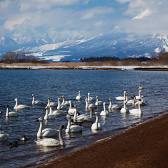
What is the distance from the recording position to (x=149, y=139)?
860 inches

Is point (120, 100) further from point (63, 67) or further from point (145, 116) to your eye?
point (63, 67)

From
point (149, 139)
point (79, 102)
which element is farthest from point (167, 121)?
point (79, 102)

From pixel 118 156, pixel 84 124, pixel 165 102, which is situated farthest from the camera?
pixel 165 102

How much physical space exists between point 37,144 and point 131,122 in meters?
10.1

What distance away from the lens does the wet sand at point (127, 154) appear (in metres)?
17.1

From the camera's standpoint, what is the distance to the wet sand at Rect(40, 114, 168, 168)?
17.1m

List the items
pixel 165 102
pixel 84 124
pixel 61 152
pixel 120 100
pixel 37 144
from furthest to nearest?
pixel 120 100 → pixel 165 102 → pixel 84 124 → pixel 37 144 → pixel 61 152

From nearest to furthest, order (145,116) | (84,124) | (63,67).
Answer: (84,124) < (145,116) < (63,67)

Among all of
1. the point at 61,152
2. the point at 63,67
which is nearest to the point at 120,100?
the point at 61,152

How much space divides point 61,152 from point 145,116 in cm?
1484

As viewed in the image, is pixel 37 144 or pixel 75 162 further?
pixel 37 144

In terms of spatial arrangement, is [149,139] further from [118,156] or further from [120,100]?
[120,100]

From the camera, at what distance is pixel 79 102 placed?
51.5m

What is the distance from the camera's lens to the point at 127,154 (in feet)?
62.0
